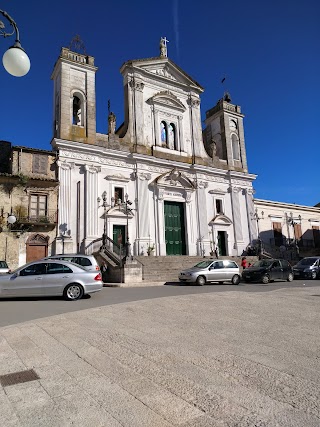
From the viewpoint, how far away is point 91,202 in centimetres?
2323

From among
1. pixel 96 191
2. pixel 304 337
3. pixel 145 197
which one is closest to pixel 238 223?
pixel 145 197

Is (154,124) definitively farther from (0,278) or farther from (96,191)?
(0,278)

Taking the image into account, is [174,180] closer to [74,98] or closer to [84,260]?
[74,98]

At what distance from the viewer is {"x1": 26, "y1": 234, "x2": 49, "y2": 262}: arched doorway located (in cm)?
2056

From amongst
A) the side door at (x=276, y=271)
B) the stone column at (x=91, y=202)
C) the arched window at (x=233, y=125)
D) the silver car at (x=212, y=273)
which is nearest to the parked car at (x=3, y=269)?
the stone column at (x=91, y=202)

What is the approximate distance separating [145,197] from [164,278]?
814cm

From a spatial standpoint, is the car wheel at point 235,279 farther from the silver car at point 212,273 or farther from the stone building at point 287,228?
the stone building at point 287,228

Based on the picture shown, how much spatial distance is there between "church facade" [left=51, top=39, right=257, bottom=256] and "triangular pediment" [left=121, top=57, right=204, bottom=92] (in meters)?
0.10

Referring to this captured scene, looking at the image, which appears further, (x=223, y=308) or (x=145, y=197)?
(x=145, y=197)

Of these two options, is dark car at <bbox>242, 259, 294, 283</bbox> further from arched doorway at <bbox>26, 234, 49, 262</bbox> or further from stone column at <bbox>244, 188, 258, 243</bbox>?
arched doorway at <bbox>26, 234, 49, 262</bbox>

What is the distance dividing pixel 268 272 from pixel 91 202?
1289 centimetres

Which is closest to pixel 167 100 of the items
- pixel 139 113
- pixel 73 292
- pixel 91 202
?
pixel 139 113

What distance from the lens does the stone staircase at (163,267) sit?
A: 1973 centimetres

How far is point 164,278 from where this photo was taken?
65.6 ft
